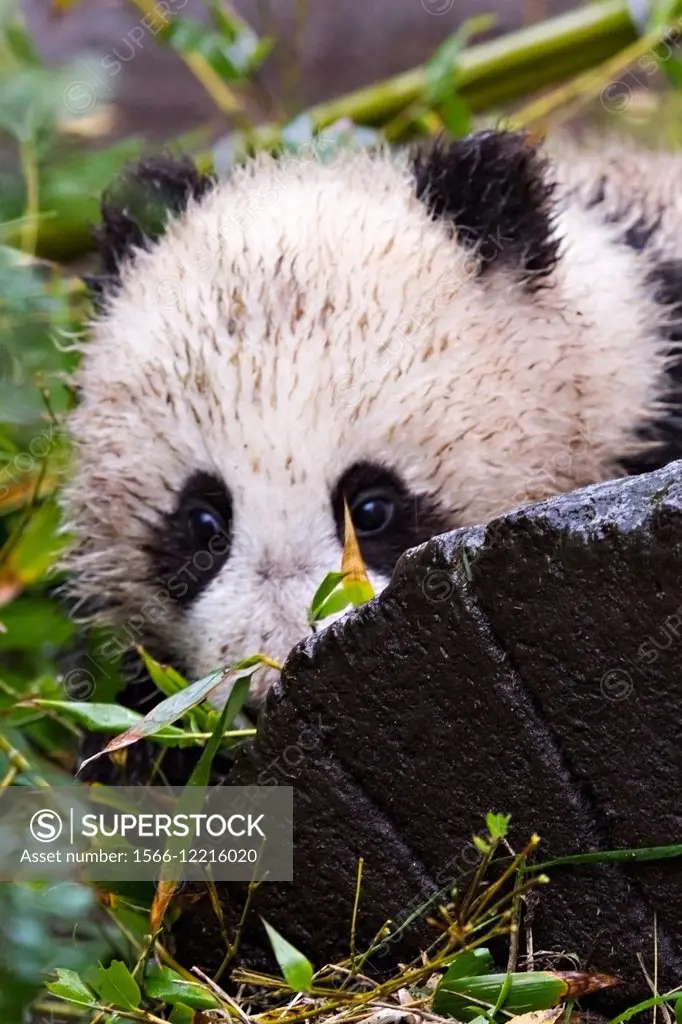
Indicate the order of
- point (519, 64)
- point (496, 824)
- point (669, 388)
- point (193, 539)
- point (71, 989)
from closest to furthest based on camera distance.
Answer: point (496, 824) < point (71, 989) < point (193, 539) < point (669, 388) < point (519, 64)

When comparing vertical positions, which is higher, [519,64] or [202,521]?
[519,64]

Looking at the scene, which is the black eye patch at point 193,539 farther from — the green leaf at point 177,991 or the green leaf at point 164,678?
the green leaf at point 177,991

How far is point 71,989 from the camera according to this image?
1.37 metres

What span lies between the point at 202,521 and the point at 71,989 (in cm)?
70

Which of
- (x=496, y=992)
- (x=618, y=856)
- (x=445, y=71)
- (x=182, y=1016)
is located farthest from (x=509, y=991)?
(x=445, y=71)

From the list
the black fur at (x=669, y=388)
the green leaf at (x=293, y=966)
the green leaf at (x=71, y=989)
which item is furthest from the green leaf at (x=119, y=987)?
the black fur at (x=669, y=388)

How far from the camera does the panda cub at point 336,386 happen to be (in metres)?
1.77

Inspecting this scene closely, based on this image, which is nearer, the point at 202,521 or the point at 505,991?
the point at 505,991

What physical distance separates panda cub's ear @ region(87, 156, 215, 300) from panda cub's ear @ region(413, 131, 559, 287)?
18.8 inches

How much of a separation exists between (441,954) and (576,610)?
1.34 feet

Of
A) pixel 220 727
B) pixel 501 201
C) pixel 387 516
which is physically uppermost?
pixel 501 201

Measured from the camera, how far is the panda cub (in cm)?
177

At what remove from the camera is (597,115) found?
5.15 meters

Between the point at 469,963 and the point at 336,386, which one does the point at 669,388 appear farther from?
the point at 469,963
